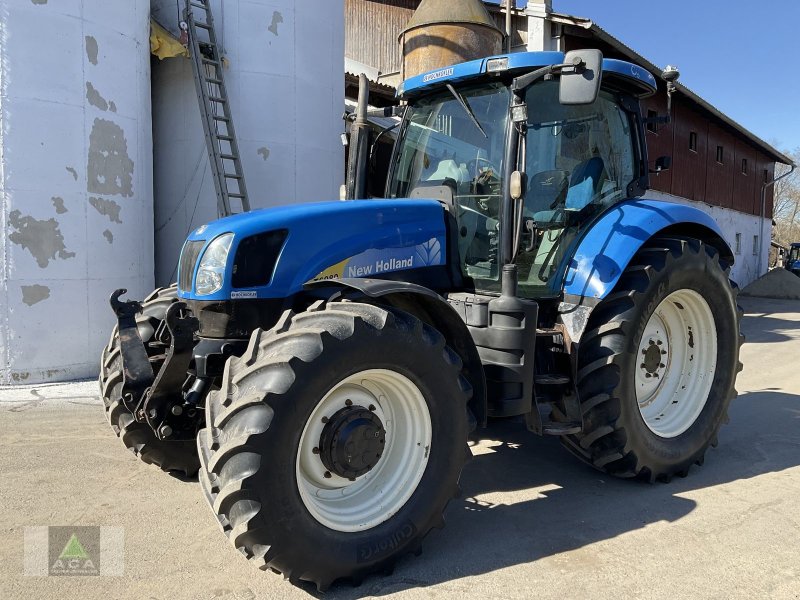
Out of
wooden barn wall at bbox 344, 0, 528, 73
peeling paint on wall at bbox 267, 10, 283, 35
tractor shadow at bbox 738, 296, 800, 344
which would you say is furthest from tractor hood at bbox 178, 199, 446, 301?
wooden barn wall at bbox 344, 0, 528, 73

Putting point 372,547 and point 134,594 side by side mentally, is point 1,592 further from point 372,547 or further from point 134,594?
point 372,547

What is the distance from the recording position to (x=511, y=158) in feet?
11.5

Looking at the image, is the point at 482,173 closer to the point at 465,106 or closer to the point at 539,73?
the point at 465,106

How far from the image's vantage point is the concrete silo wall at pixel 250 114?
328 inches

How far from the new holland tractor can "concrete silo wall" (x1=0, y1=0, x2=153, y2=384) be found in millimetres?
3520

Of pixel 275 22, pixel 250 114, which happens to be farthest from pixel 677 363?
pixel 275 22

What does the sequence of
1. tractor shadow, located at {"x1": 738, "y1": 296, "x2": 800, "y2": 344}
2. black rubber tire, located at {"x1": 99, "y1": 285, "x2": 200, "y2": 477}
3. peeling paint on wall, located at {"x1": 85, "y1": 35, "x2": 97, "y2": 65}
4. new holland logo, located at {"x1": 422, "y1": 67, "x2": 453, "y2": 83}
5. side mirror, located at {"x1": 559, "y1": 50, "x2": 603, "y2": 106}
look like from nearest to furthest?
side mirror, located at {"x1": 559, "y1": 50, "x2": 603, "y2": 106} < black rubber tire, located at {"x1": 99, "y1": 285, "x2": 200, "y2": 477} < new holland logo, located at {"x1": 422, "y1": 67, "x2": 453, "y2": 83} < peeling paint on wall, located at {"x1": 85, "y1": 35, "x2": 97, "y2": 65} < tractor shadow, located at {"x1": 738, "y1": 296, "x2": 800, "y2": 344}

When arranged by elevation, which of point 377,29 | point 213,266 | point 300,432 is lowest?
point 300,432

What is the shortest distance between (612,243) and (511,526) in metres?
1.77

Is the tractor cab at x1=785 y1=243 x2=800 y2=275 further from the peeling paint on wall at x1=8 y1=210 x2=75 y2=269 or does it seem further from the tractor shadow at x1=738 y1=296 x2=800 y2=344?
the peeling paint on wall at x1=8 y1=210 x2=75 y2=269

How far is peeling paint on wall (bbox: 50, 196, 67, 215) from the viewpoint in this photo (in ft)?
21.7

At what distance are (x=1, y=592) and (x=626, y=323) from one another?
335 centimetres

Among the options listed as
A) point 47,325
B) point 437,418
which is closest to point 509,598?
point 437,418

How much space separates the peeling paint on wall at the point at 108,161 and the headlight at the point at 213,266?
15.0 ft
